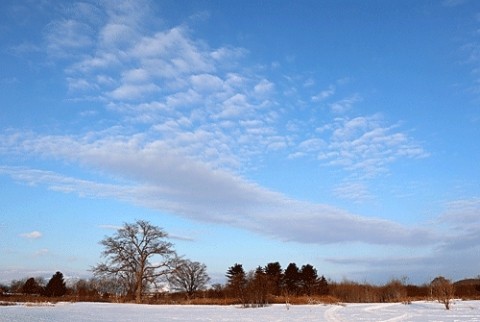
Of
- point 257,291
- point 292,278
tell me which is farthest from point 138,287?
point 292,278

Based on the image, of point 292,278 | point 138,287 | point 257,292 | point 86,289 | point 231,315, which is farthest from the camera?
point 292,278

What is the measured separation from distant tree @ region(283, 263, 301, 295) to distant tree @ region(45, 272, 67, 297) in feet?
111

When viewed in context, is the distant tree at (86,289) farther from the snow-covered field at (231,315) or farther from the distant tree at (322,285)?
the distant tree at (322,285)

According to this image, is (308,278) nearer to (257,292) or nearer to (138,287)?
(138,287)

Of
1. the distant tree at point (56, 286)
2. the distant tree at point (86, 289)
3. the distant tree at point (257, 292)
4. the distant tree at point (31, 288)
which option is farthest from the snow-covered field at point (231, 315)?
the distant tree at point (31, 288)

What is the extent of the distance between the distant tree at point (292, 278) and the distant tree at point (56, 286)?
33.7 meters

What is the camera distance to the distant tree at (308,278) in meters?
69.7

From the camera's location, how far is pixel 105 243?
45.2m

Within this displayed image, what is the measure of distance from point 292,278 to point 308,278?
2.69 metres

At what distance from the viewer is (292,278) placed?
7094cm

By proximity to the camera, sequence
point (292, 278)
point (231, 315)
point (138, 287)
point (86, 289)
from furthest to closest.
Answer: point (292, 278) < point (86, 289) < point (138, 287) < point (231, 315)

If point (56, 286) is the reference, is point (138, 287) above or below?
above

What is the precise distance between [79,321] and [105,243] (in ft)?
106

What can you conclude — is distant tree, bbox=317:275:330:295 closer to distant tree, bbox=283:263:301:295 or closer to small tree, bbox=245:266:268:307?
distant tree, bbox=283:263:301:295
